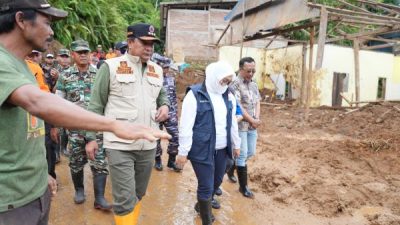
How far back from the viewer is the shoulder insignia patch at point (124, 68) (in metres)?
3.02

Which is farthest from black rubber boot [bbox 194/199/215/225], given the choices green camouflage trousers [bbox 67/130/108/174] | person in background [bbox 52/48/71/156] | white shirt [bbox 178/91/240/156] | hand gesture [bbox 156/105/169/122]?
person in background [bbox 52/48/71/156]

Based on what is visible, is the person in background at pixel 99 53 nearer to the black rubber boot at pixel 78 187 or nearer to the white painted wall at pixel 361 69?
the black rubber boot at pixel 78 187

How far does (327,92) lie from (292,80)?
1.69 m

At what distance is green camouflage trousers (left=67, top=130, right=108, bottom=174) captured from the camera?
3910 mm

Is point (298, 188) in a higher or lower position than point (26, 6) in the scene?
lower

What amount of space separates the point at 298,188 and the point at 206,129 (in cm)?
238

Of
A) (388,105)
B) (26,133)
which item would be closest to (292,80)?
(388,105)

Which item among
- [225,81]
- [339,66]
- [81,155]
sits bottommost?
[81,155]

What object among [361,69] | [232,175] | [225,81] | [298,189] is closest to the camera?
[225,81]

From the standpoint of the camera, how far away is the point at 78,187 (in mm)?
4262

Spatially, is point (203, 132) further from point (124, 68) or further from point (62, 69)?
point (62, 69)

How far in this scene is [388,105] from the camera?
407 inches

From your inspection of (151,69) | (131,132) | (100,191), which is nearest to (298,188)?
(100,191)

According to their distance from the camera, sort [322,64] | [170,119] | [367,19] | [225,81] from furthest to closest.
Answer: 1. [322,64]
2. [367,19]
3. [170,119]
4. [225,81]
